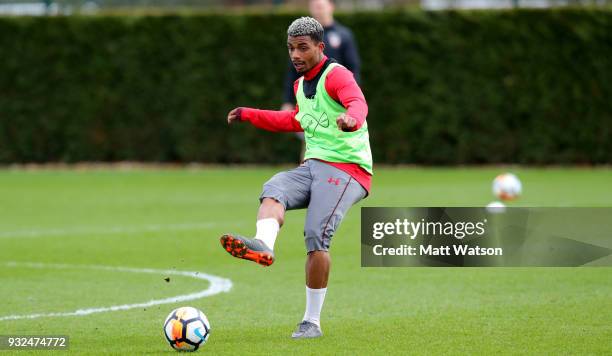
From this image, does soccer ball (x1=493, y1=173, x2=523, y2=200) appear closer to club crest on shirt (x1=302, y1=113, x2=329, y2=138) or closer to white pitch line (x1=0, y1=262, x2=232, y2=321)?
white pitch line (x1=0, y1=262, x2=232, y2=321)

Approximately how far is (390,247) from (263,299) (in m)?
2.04

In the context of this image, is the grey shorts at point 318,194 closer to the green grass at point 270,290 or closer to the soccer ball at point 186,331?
the green grass at point 270,290

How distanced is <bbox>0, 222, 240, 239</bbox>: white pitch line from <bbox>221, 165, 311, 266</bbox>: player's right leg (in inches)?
260

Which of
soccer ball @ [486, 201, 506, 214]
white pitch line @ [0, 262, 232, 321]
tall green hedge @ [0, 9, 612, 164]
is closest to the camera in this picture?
white pitch line @ [0, 262, 232, 321]

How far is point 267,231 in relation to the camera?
7.09 m

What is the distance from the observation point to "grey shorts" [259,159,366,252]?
7.24 metres

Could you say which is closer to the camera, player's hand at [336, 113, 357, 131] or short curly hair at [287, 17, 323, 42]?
player's hand at [336, 113, 357, 131]

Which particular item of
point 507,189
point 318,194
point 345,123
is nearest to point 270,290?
point 318,194

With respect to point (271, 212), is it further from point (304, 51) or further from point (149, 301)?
point (149, 301)

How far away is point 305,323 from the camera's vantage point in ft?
24.0

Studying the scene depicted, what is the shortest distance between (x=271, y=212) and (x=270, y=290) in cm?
242

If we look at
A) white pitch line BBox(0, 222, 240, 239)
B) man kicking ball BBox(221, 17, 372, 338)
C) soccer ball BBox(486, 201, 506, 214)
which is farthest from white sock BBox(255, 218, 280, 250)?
soccer ball BBox(486, 201, 506, 214)

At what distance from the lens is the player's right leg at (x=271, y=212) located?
6.68 m

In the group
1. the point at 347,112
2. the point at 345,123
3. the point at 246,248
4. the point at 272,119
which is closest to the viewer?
the point at 246,248
